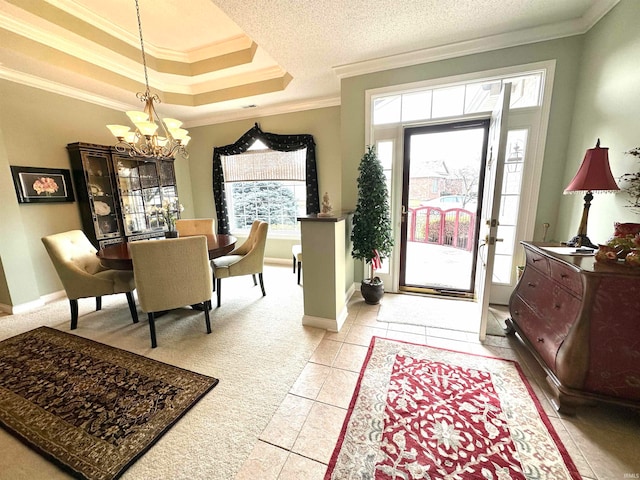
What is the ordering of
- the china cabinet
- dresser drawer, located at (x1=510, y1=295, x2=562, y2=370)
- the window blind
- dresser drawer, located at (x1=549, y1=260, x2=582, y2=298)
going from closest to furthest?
dresser drawer, located at (x1=549, y1=260, x2=582, y2=298), dresser drawer, located at (x1=510, y1=295, x2=562, y2=370), the china cabinet, the window blind

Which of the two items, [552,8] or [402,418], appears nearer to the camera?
[402,418]

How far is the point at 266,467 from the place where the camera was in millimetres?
1229

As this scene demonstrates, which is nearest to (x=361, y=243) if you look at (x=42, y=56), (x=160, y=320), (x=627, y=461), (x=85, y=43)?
(x=627, y=461)

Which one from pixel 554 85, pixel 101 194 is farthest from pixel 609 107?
pixel 101 194

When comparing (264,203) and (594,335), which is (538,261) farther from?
(264,203)

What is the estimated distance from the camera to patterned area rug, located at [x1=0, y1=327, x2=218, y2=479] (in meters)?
1.32

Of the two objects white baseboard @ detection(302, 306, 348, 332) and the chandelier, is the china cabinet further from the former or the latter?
white baseboard @ detection(302, 306, 348, 332)

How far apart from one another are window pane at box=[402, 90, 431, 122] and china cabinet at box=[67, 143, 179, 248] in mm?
3809

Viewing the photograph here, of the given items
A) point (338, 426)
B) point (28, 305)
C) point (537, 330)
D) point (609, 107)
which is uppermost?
point (609, 107)

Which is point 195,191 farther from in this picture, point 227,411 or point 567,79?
point 567,79

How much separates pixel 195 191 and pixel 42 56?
261 centimetres

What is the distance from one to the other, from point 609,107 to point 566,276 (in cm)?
145

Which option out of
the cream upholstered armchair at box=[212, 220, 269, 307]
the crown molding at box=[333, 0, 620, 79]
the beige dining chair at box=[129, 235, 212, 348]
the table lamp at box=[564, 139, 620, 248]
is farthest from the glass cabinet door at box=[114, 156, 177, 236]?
the table lamp at box=[564, 139, 620, 248]

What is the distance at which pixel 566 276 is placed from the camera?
1544mm
